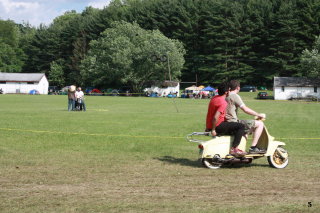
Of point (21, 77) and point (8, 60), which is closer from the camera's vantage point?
point (21, 77)

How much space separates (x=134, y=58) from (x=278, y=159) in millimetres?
82171

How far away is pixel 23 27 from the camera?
181 meters

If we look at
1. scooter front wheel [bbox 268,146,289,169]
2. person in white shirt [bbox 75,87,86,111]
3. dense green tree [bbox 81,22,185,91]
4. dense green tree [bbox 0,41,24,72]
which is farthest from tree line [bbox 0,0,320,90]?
scooter front wheel [bbox 268,146,289,169]

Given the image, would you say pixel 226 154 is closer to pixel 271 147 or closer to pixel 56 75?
pixel 271 147

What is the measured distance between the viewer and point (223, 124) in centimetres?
928

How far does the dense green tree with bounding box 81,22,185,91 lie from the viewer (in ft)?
293

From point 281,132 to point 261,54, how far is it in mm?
84461

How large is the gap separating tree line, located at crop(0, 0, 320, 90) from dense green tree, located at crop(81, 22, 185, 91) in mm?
1434

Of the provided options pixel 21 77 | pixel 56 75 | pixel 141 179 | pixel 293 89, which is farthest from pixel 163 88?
pixel 141 179

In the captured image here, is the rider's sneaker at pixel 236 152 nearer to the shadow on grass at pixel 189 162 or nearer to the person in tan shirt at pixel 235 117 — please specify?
the person in tan shirt at pixel 235 117

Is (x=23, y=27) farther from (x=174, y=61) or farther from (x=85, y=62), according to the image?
(x=174, y=61)

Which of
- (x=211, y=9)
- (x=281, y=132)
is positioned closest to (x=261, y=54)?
(x=211, y=9)

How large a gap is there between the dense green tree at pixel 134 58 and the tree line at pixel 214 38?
1.43 metres

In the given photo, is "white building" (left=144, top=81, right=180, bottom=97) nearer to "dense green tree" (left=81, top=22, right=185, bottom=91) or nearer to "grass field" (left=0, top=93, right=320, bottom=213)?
"dense green tree" (left=81, top=22, right=185, bottom=91)
